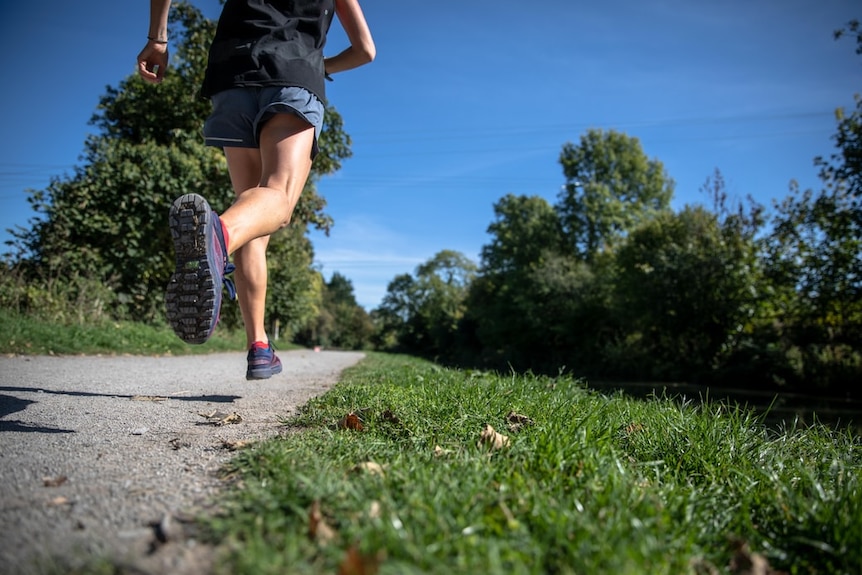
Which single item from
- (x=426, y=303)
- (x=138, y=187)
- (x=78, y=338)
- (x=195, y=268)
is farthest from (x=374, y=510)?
(x=426, y=303)

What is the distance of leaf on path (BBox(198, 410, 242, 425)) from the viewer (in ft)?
7.98

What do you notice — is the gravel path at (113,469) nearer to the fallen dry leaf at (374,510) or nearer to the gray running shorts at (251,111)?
the fallen dry leaf at (374,510)

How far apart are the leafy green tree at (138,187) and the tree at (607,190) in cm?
2475

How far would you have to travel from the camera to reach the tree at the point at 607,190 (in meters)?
35.3

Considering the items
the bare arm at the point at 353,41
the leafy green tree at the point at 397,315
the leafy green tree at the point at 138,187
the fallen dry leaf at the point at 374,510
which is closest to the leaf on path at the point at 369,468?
the fallen dry leaf at the point at 374,510

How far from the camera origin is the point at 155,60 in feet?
9.39

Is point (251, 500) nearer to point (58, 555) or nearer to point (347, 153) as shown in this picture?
point (58, 555)

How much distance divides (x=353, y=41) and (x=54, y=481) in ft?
9.18

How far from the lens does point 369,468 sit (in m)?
1.50

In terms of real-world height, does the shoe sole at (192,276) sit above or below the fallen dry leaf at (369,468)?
above

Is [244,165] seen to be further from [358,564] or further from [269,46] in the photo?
[358,564]

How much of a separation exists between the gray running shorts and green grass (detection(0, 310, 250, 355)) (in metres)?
5.12

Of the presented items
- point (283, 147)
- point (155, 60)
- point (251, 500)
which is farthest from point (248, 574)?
point (155, 60)

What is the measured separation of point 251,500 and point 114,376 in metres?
3.85
